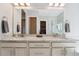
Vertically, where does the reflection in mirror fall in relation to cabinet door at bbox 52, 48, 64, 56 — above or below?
above

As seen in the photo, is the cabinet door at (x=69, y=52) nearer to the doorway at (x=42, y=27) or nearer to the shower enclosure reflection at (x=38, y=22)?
the shower enclosure reflection at (x=38, y=22)

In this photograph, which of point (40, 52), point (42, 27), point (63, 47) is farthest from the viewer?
point (42, 27)

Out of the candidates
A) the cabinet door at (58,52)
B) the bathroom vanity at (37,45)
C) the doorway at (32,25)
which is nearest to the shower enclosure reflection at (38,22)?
the doorway at (32,25)

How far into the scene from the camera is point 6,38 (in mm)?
1750

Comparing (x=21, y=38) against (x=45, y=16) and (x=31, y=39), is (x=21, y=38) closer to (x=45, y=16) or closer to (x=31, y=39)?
(x=31, y=39)

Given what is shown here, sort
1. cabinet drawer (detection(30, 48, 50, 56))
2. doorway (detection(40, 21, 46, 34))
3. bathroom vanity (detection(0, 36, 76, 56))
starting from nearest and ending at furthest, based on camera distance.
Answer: cabinet drawer (detection(30, 48, 50, 56))
bathroom vanity (detection(0, 36, 76, 56))
doorway (detection(40, 21, 46, 34))

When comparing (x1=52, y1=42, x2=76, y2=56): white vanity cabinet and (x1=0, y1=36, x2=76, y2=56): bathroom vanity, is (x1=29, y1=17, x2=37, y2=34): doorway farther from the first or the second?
(x1=52, y1=42, x2=76, y2=56): white vanity cabinet

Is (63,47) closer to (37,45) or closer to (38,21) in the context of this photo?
(37,45)

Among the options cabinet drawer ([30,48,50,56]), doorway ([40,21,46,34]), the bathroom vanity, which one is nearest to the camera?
cabinet drawer ([30,48,50,56])

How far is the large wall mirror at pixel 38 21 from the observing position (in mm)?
1872

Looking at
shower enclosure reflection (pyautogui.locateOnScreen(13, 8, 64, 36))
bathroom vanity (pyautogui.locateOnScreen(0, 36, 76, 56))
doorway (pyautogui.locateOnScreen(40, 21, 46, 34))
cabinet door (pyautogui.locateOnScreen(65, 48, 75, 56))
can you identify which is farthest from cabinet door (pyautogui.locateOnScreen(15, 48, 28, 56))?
cabinet door (pyautogui.locateOnScreen(65, 48, 75, 56))

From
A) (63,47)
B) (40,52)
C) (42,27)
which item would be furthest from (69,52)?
(42,27)

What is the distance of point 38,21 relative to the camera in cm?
188

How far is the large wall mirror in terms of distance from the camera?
1.87 m
